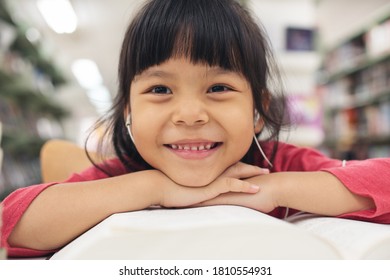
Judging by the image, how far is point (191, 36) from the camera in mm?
670

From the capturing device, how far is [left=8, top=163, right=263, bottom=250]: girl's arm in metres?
0.58

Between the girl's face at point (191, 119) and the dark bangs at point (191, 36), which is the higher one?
the dark bangs at point (191, 36)

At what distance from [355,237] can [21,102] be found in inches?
135

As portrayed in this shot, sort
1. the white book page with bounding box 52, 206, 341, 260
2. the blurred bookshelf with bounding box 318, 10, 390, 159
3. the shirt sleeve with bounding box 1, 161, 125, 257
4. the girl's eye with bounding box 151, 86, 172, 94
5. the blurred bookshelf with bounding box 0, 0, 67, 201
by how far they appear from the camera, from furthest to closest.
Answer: the blurred bookshelf with bounding box 318, 10, 390, 159, the blurred bookshelf with bounding box 0, 0, 67, 201, the girl's eye with bounding box 151, 86, 172, 94, the shirt sleeve with bounding box 1, 161, 125, 257, the white book page with bounding box 52, 206, 341, 260

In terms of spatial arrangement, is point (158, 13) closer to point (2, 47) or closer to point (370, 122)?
point (2, 47)

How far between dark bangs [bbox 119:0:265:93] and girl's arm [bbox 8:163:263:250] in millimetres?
218

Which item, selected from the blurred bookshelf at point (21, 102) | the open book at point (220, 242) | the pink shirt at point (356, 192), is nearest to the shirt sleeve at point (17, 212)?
the pink shirt at point (356, 192)

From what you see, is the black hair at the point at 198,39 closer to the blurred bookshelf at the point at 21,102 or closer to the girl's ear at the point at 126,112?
the girl's ear at the point at 126,112

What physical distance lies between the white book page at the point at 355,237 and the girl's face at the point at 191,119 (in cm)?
20

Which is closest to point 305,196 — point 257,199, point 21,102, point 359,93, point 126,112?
point 257,199

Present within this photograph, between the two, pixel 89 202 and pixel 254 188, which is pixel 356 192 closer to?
pixel 254 188

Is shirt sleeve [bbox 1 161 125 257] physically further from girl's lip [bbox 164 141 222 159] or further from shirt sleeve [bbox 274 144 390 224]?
shirt sleeve [bbox 274 144 390 224]

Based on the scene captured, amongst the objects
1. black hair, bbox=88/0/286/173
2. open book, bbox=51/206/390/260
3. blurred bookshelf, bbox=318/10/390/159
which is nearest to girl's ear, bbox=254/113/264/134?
black hair, bbox=88/0/286/173

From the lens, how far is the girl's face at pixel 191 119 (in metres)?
0.65
